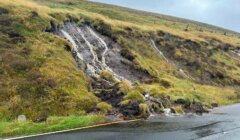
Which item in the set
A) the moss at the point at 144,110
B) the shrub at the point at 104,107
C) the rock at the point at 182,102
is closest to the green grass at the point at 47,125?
the shrub at the point at 104,107

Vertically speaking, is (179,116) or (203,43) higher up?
(203,43)

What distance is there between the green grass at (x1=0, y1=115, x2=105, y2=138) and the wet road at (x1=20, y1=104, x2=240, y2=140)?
3288 mm

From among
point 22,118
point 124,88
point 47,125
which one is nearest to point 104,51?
point 124,88

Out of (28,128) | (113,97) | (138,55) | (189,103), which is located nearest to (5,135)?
(28,128)

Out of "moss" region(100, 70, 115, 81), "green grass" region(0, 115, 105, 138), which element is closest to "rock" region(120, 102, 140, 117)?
"green grass" region(0, 115, 105, 138)

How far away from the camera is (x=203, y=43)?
546 ft

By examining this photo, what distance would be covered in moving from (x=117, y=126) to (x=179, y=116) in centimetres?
1952

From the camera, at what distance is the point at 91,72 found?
94188 mm

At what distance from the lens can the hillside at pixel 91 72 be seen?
74562 mm

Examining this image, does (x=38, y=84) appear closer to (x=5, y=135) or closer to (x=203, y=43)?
(x=5, y=135)

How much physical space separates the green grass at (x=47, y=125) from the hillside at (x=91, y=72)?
150mm

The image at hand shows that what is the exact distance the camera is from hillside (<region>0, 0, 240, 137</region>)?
→ 7456 cm

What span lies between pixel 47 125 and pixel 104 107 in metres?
14.6

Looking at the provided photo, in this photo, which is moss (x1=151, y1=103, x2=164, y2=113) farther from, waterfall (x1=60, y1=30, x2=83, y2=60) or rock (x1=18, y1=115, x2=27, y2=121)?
rock (x1=18, y1=115, x2=27, y2=121)
